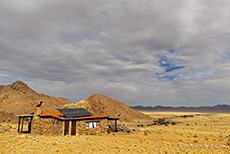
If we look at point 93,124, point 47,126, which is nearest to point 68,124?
point 47,126

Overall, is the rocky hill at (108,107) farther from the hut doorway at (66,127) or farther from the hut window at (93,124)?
the hut doorway at (66,127)

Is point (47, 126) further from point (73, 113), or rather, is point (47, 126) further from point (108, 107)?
point (108, 107)

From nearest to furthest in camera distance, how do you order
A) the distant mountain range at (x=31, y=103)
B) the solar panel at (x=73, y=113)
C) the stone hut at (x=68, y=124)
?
the stone hut at (x=68, y=124) < the solar panel at (x=73, y=113) < the distant mountain range at (x=31, y=103)

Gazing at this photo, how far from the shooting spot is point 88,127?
26484mm

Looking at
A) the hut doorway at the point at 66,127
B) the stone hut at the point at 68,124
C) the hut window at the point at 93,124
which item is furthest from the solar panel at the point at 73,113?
the hut window at the point at 93,124

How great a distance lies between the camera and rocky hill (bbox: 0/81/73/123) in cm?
5653

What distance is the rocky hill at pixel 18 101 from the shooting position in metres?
56.5

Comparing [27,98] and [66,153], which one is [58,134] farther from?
[27,98]

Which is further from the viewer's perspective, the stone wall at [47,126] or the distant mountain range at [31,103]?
the distant mountain range at [31,103]

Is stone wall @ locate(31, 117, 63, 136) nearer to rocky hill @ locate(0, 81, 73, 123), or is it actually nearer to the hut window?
the hut window

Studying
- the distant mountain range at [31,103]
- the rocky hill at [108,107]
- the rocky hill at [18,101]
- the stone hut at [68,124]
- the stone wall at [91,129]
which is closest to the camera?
the stone hut at [68,124]

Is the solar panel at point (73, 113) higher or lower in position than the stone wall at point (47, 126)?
higher

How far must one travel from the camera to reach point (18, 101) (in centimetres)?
6328

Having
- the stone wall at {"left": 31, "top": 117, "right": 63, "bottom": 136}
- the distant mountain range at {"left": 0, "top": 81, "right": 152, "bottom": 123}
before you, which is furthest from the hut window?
the distant mountain range at {"left": 0, "top": 81, "right": 152, "bottom": 123}
